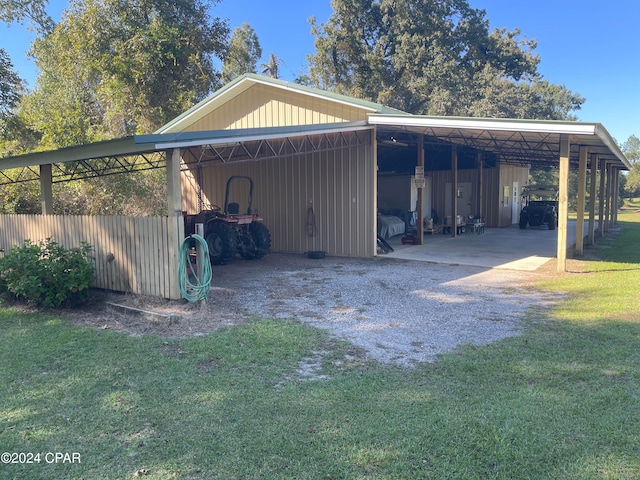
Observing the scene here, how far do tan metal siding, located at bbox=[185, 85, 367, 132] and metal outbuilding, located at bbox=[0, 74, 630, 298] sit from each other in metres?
0.03

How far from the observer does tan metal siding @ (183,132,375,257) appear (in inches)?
447

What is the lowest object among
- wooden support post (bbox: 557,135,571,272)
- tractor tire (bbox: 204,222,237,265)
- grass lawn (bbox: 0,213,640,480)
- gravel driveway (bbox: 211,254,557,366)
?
grass lawn (bbox: 0,213,640,480)

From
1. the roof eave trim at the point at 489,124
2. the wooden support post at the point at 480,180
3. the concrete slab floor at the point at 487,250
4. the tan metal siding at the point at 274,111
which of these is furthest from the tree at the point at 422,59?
the roof eave trim at the point at 489,124

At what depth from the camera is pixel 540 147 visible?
1380cm

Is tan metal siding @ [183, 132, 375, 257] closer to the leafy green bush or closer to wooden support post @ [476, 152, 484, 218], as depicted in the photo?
the leafy green bush

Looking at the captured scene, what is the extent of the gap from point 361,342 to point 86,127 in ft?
49.0

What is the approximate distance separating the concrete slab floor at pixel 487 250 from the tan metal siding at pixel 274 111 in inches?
151

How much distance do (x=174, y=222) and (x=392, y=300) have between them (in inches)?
131

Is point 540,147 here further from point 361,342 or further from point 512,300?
point 361,342

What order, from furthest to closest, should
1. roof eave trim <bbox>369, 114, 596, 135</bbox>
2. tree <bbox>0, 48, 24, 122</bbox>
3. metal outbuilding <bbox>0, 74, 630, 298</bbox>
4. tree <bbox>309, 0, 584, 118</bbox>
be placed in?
1. tree <bbox>309, 0, 584, 118</bbox>
2. tree <bbox>0, 48, 24, 122</bbox>
3. roof eave trim <bbox>369, 114, 596, 135</bbox>
4. metal outbuilding <bbox>0, 74, 630, 298</bbox>

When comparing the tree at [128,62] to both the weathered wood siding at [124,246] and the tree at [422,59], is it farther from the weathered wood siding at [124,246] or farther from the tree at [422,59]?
the tree at [422,59]

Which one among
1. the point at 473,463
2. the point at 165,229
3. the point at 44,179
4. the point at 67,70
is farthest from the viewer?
the point at 67,70

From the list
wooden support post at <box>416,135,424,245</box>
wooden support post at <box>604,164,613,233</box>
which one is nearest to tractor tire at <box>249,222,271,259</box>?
wooden support post at <box>416,135,424,245</box>

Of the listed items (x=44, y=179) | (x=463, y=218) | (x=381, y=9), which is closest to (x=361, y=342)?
(x=44, y=179)
